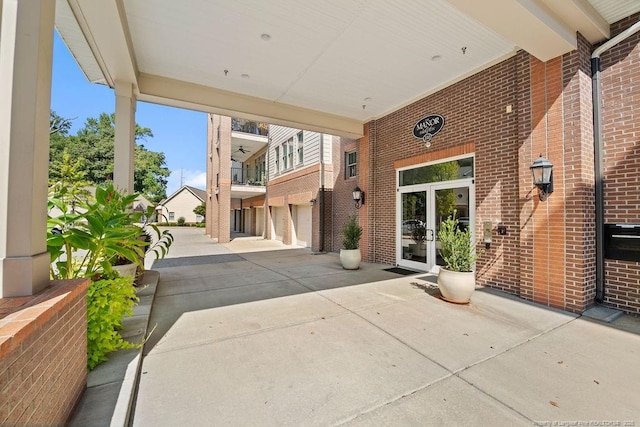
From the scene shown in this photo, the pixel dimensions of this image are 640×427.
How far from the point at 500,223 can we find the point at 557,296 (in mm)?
1520

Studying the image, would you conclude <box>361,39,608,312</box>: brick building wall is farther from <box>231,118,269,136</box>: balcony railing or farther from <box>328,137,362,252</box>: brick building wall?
<box>231,118,269,136</box>: balcony railing

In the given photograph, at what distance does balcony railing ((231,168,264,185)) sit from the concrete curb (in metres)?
15.7

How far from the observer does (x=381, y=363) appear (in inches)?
111

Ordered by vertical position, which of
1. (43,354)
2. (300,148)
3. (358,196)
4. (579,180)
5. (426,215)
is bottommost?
(43,354)

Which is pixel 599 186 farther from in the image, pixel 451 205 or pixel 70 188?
pixel 70 188

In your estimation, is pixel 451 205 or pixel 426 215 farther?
pixel 426 215

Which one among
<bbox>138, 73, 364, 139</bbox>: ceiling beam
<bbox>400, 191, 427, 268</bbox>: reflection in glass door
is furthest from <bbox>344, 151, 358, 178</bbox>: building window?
<bbox>400, 191, 427, 268</bbox>: reflection in glass door

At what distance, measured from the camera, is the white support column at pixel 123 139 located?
5727 mm

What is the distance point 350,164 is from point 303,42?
19.0 ft

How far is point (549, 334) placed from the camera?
11.5 ft

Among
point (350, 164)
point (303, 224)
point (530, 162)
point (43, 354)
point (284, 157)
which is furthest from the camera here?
point (284, 157)

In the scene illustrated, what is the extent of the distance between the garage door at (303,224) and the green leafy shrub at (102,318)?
10.3m

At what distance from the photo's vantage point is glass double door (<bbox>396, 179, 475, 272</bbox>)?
6234 millimetres

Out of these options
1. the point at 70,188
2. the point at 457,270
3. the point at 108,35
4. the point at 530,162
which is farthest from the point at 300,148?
the point at 457,270
